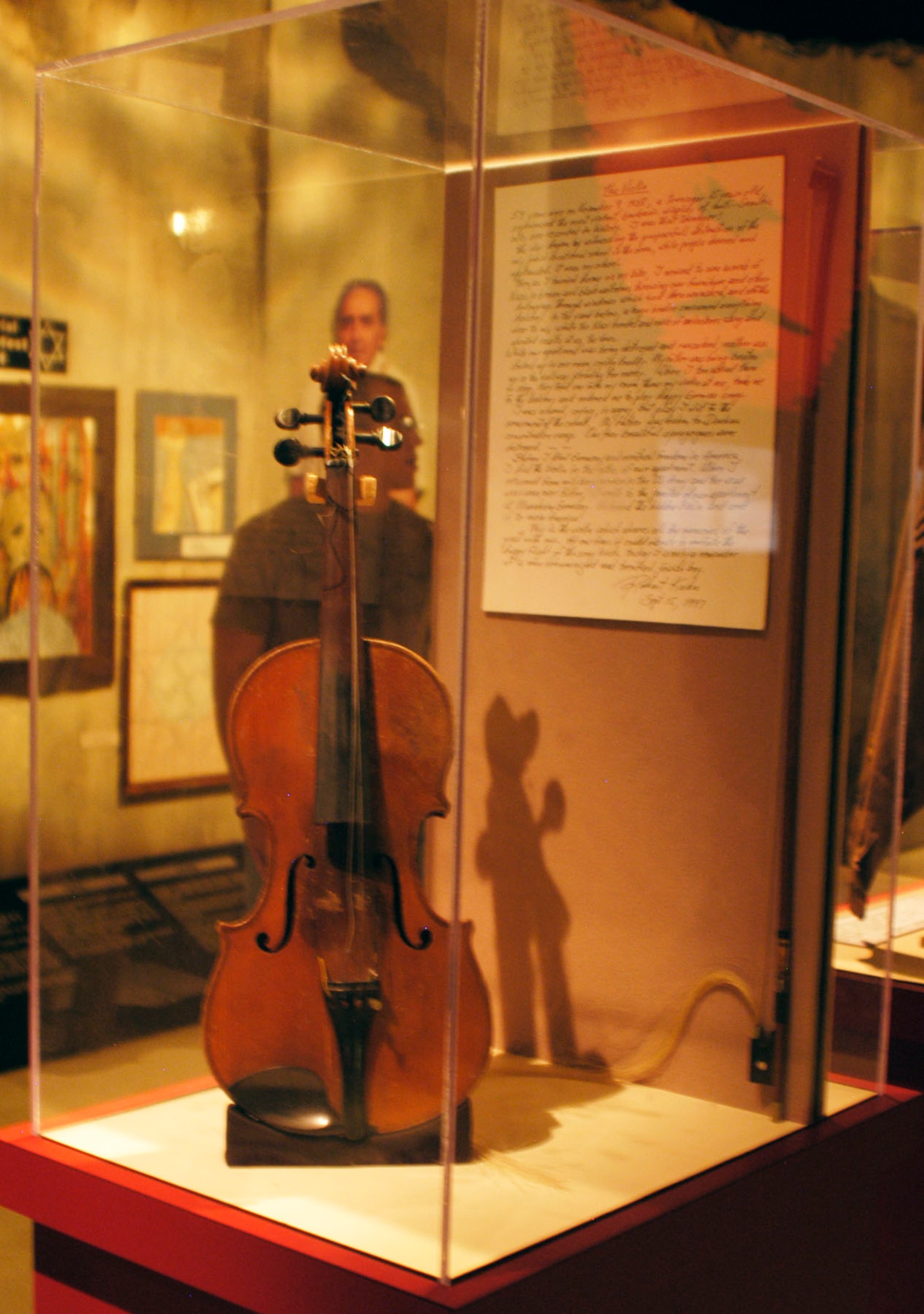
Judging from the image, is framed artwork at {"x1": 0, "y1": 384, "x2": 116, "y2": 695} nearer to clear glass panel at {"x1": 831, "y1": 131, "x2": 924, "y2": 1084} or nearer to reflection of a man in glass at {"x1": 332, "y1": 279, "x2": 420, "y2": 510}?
reflection of a man in glass at {"x1": 332, "y1": 279, "x2": 420, "y2": 510}

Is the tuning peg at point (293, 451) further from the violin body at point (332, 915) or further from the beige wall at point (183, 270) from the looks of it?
the violin body at point (332, 915)

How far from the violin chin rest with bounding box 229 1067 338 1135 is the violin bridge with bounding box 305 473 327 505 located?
1.72 ft

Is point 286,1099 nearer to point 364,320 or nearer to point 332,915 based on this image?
point 332,915

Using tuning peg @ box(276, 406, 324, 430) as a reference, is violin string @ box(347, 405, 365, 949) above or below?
below

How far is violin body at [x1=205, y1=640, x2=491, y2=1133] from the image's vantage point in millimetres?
1322

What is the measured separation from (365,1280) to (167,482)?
80 centimetres

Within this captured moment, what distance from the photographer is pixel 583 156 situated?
1.43 meters

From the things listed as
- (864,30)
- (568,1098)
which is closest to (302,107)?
(568,1098)

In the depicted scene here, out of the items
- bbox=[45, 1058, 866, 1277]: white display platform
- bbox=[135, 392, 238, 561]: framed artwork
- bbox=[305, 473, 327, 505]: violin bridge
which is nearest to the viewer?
bbox=[45, 1058, 866, 1277]: white display platform

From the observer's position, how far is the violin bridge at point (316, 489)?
1390 mm

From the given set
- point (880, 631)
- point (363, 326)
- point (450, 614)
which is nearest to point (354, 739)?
point (450, 614)

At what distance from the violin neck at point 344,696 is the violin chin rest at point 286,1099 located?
246mm

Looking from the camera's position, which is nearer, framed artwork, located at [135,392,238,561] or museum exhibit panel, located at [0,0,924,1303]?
museum exhibit panel, located at [0,0,924,1303]


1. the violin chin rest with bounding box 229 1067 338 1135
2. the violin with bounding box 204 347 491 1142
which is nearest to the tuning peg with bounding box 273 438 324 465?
the violin with bounding box 204 347 491 1142
